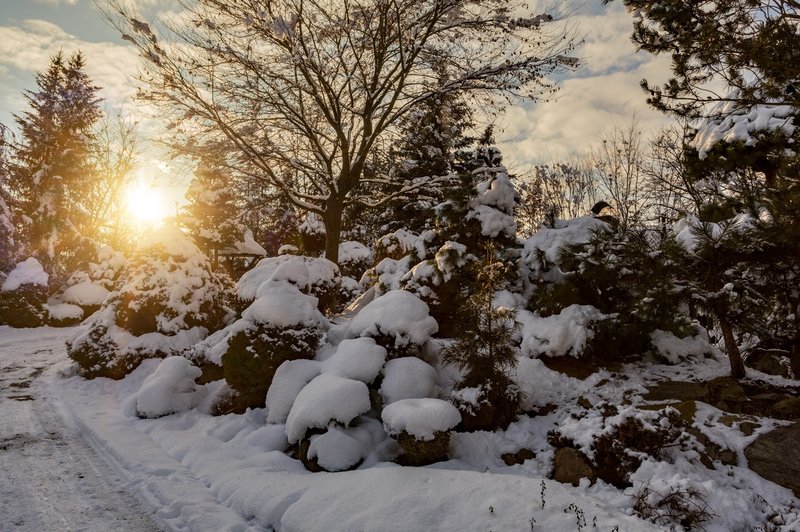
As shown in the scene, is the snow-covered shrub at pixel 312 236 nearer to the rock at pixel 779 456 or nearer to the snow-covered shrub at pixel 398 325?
the snow-covered shrub at pixel 398 325

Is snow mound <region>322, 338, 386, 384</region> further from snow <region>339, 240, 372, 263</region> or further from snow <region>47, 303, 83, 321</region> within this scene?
snow <region>47, 303, 83, 321</region>

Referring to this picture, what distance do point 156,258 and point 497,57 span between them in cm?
1020

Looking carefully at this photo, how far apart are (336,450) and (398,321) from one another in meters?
2.21

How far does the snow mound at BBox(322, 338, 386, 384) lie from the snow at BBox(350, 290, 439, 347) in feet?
0.99

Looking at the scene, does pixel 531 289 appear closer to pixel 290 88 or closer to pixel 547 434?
pixel 547 434

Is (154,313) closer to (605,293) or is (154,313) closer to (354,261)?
(354,261)

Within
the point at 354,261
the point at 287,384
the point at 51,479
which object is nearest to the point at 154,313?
the point at 287,384

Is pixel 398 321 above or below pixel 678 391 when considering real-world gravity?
above

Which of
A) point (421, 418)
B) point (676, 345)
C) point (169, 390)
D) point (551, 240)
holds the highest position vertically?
point (551, 240)

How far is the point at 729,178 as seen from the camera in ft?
35.5

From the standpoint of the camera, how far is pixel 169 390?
700cm

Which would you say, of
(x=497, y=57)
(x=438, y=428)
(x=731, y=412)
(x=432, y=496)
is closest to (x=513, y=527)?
(x=432, y=496)

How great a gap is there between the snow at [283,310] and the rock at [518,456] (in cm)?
374

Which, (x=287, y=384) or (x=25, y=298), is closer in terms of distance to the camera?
(x=287, y=384)
